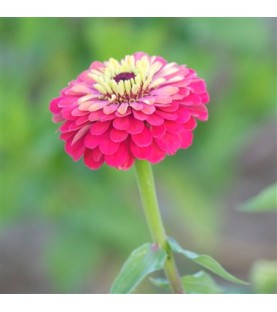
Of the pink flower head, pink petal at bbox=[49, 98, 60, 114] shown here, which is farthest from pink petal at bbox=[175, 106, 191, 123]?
pink petal at bbox=[49, 98, 60, 114]

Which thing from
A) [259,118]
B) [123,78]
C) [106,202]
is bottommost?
[106,202]

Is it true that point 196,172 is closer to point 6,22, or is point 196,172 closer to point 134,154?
point 6,22

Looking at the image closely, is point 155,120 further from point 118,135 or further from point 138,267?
point 138,267

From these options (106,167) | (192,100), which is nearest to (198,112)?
(192,100)

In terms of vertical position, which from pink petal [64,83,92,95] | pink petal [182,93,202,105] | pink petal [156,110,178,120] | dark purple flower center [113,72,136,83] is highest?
dark purple flower center [113,72,136,83]

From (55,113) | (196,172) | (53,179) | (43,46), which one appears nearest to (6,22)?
(43,46)

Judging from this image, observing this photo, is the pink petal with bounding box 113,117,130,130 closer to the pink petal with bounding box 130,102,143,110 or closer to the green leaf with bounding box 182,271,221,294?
the pink petal with bounding box 130,102,143,110
